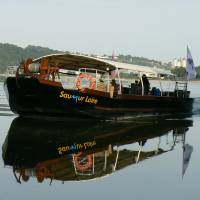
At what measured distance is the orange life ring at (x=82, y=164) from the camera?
11.0 metres

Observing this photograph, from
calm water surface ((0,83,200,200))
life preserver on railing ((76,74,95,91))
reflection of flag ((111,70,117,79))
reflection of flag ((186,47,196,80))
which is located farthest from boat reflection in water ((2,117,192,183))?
reflection of flag ((186,47,196,80))

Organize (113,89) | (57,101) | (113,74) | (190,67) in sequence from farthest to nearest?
(190,67)
(113,74)
(113,89)
(57,101)

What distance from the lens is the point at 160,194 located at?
8.89 meters

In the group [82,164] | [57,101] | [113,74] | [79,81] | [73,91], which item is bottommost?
[82,164]

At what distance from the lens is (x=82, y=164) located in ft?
37.6

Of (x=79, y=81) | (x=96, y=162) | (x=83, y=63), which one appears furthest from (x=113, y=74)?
(x=96, y=162)

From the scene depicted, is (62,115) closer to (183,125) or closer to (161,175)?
(183,125)

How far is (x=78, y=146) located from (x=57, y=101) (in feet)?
19.8

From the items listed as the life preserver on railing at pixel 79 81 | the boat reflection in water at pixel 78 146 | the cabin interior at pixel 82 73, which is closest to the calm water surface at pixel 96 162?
the boat reflection in water at pixel 78 146

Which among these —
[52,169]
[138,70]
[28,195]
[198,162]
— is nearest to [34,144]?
[52,169]

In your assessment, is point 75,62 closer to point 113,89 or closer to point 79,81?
point 79,81

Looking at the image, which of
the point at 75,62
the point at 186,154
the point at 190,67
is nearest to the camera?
the point at 186,154

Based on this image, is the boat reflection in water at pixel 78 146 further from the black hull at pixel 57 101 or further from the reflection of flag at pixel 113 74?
the reflection of flag at pixel 113 74

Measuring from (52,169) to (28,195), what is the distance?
6.93 ft
